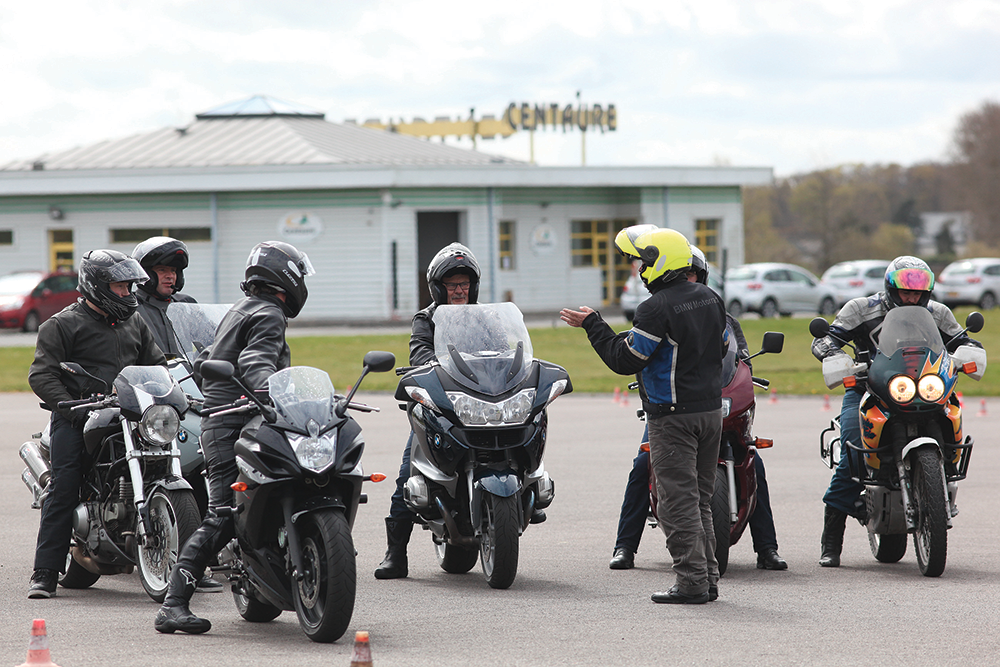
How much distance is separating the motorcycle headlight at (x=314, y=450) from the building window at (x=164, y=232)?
34972 mm

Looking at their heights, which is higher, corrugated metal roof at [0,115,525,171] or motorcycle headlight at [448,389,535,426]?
corrugated metal roof at [0,115,525,171]

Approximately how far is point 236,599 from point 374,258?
3278 cm

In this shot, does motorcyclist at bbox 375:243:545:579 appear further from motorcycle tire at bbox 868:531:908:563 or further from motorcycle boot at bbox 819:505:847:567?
motorcycle tire at bbox 868:531:908:563

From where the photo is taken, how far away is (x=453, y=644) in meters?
5.93

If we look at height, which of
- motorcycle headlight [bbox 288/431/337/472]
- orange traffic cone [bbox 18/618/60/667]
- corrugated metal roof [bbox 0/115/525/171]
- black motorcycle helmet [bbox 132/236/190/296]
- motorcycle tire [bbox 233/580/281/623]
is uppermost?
corrugated metal roof [bbox 0/115/525/171]

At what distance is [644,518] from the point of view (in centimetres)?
793

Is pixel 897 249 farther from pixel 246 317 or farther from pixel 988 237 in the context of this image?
pixel 246 317

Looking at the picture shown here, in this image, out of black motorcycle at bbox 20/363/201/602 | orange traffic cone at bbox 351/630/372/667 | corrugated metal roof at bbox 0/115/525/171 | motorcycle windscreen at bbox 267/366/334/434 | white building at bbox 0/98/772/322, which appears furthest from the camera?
corrugated metal roof at bbox 0/115/525/171

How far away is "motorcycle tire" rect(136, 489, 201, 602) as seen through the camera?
668 centimetres

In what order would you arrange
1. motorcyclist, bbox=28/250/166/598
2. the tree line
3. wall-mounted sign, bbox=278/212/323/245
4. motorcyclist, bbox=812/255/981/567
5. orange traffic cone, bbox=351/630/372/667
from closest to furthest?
orange traffic cone, bbox=351/630/372/667 < motorcyclist, bbox=28/250/166/598 < motorcyclist, bbox=812/255/981/567 < wall-mounted sign, bbox=278/212/323/245 < the tree line

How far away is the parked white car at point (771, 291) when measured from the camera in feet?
125

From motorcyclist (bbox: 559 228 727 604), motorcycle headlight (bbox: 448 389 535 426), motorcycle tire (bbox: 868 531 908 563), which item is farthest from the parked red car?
motorcyclist (bbox: 559 228 727 604)

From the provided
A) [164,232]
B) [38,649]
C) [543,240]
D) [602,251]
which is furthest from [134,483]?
[602,251]

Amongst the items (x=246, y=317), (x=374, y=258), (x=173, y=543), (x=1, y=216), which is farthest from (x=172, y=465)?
(x=1, y=216)
